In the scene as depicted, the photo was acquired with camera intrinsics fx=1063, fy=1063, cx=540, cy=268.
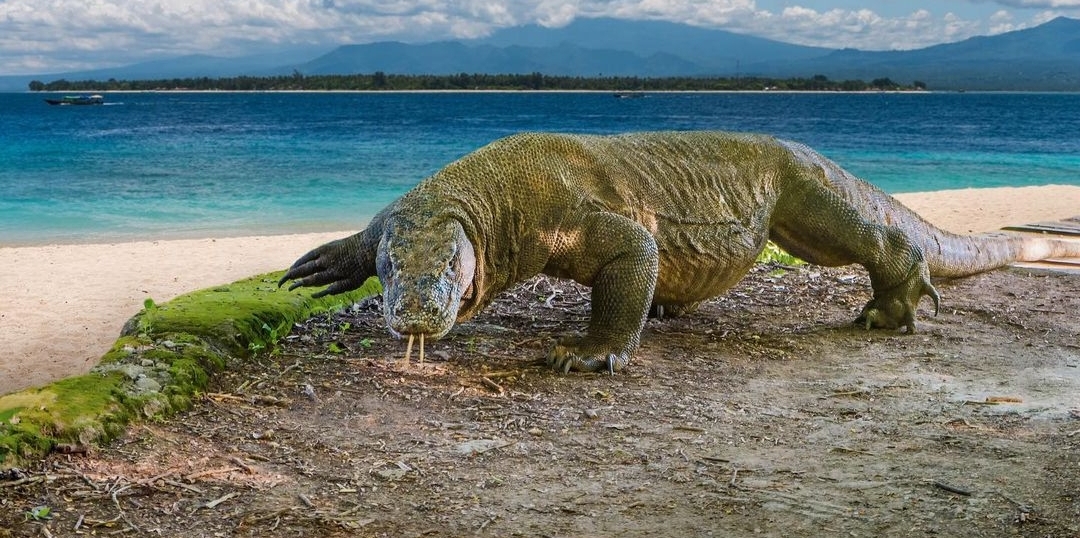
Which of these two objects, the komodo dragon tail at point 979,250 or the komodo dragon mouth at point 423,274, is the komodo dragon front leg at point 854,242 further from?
the komodo dragon mouth at point 423,274

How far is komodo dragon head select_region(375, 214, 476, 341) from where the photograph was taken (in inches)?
177

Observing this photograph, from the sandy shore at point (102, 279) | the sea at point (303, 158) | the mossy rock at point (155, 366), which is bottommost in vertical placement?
the sea at point (303, 158)

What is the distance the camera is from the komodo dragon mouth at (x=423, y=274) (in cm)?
450

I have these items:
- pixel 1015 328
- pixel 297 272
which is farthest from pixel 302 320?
pixel 1015 328

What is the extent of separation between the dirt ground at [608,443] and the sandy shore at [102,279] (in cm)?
254

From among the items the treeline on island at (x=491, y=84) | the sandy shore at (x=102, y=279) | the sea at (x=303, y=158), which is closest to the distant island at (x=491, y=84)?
the treeline on island at (x=491, y=84)

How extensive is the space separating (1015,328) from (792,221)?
68.2 inches

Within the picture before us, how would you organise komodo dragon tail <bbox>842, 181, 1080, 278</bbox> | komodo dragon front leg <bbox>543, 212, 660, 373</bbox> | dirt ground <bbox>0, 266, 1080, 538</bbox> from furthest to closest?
komodo dragon tail <bbox>842, 181, 1080, 278</bbox> → komodo dragon front leg <bbox>543, 212, 660, 373</bbox> → dirt ground <bbox>0, 266, 1080, 538</bbox>

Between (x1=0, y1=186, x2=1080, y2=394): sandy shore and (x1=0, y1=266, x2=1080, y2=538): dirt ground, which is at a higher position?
(x1=0, y1=266, x2=1080, y2=538): dirt ground

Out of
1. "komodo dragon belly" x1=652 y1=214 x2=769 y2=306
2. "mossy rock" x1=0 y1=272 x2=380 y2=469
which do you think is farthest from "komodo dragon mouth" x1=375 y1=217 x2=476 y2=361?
"komodo dragon belly" x1=652 y1=214 x2=769 y2=306

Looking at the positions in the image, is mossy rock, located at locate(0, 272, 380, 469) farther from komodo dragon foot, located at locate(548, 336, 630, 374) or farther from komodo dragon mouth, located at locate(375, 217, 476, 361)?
komodo dragon foot, located at locate(548, 336, 630, 374)

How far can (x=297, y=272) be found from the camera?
21.0 feet

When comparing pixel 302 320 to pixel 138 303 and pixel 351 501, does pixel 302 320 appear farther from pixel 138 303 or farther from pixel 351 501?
pixel 138 303

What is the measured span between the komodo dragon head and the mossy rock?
45.9 inches
